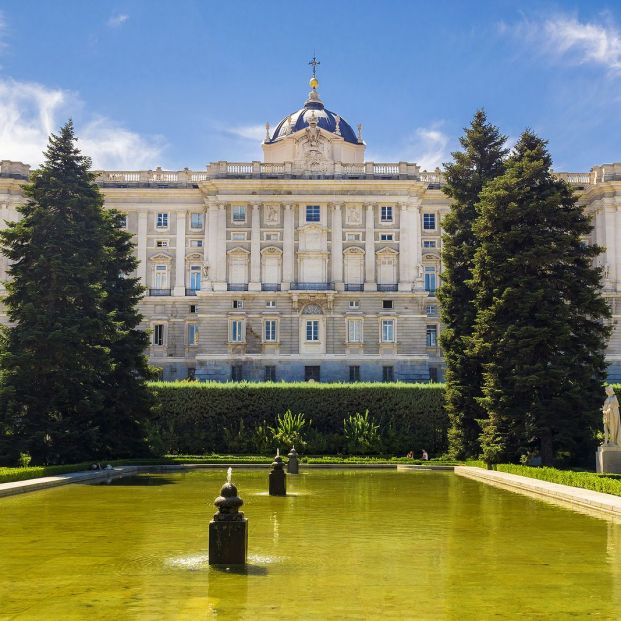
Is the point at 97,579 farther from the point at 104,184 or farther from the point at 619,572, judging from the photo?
the point at 104,184

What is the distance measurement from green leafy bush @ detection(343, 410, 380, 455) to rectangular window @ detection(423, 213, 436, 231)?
3364 cm

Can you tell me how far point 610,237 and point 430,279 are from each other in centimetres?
1569

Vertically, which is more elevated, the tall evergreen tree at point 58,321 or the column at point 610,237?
the column at point 610,237

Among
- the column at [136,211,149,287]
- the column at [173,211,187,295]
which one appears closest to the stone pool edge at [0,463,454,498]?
the column at [173,211,187,295]

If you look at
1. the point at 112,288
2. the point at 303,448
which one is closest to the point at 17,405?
the point at 112,288

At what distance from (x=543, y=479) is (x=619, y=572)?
50.6 feet

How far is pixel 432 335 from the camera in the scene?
71.1 m

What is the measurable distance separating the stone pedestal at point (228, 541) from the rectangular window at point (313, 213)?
196 ft

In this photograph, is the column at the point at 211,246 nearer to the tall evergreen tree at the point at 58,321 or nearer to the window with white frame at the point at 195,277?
the window with white frame at the point at 195,277

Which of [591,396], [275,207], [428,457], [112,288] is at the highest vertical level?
[275,207]

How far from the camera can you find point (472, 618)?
8.20 m

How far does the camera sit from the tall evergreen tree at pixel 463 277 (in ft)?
123

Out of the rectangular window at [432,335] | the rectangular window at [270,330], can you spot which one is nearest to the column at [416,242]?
the rectangular window at [432,335]

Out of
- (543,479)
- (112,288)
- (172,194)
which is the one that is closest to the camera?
(543,479)
